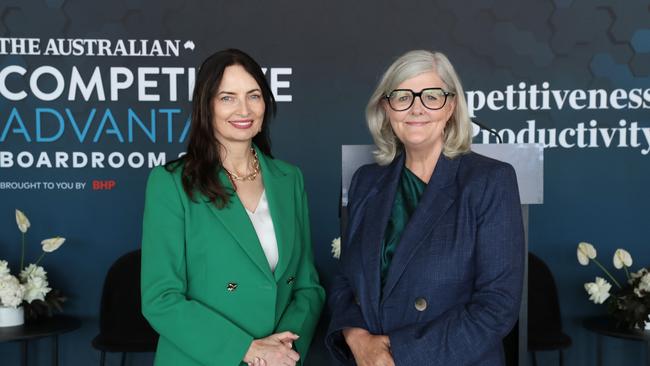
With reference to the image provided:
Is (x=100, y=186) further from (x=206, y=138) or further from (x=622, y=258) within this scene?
(x=622, y=258)

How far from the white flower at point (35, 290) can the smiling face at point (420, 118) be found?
2.50 meters

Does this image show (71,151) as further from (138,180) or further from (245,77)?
(245,77)

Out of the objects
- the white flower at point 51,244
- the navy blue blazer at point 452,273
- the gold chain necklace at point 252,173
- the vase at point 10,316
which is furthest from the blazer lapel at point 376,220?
the vase at point 10,316

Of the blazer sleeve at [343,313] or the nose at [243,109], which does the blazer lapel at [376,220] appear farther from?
the nose at [243,109]

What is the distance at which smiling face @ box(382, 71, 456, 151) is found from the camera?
197 centimetres

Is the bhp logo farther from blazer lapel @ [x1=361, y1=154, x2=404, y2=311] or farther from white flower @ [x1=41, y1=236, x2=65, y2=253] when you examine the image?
blazer lapel @ [x1=361, y1=154, x2=404, y2=311]

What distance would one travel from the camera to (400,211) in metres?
2.04

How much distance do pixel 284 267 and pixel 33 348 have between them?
107 inches

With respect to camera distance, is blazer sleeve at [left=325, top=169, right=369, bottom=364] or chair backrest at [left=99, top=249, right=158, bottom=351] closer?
blazer sleeve at [left=325, top=169, right=369, bottom=364]

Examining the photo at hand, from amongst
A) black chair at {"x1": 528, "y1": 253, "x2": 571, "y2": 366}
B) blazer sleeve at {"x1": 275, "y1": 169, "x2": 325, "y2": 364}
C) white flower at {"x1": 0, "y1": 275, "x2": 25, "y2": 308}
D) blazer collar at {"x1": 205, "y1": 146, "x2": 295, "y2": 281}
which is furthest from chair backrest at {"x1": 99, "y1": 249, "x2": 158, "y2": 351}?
black chair at {"x1": 528, "y1": 253, "x2": 571, "y2": 366}

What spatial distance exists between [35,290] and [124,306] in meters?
0.47

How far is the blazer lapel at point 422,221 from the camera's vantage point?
192 cm

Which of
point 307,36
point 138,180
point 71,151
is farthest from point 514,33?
point 71,151

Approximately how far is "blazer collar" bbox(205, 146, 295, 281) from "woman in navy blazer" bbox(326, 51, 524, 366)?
21cm
